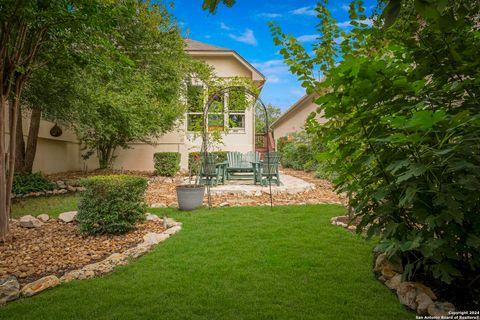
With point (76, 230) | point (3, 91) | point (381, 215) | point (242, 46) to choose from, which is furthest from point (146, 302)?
point (242, 46)

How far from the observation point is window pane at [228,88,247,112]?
1271 cm

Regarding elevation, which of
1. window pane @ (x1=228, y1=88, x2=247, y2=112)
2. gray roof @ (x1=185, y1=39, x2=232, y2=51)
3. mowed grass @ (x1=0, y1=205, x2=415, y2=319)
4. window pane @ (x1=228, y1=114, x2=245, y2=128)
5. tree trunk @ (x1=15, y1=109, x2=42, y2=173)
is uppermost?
gray roof @ (x1=185, y1=39, x2=232, y2=51)

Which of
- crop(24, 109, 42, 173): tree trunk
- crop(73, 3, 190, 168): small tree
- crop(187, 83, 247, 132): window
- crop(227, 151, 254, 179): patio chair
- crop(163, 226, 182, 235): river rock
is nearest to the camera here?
crop(163, 226, 182, 235): river rock

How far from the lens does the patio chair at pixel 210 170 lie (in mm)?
6823

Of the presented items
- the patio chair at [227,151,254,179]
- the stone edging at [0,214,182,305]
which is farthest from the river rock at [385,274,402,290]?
the patio chair at [227,151,254,179]

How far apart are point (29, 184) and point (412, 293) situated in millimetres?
8661

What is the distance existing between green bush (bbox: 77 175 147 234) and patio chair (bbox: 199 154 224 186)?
7.64 ft

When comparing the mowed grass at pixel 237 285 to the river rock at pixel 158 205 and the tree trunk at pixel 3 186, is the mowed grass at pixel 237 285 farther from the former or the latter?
the river rock at pixel 158 205

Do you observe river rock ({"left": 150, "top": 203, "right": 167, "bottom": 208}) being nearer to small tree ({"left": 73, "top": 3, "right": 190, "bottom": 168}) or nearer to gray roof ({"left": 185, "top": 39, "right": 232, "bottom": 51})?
small tree ({"left": 73, "top": 3, "right": 190, "bottom": 168})

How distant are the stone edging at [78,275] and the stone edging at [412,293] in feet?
8.53

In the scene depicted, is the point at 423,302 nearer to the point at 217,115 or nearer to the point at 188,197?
the point at 188,197

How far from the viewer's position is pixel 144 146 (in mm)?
13156

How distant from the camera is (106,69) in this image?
4770 millimetres

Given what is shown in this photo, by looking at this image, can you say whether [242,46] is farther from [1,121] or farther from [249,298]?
[249,298]
